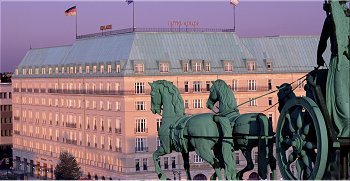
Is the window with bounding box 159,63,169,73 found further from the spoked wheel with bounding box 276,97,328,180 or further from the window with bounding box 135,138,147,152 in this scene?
the spoked wheel with bounding box 276,97,328,180

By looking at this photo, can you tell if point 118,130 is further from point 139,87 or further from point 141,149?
point 139,87

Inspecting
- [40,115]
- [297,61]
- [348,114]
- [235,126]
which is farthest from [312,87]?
[40,115]

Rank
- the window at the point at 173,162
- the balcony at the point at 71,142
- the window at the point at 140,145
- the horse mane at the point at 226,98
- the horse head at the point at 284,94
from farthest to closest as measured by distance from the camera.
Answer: the balcony at the point at 71,142 → the window at the point at 140,145 → the window at the point at 173,162 → the horse mane at the point at 226,98 → the horse head at the point at 284,94

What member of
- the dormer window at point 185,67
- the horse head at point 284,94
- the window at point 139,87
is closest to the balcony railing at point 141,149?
the window at point 139,87

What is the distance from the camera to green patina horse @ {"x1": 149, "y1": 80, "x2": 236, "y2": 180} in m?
35.1

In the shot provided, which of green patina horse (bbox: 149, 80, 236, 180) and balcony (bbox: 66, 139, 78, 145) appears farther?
balcony (bbox: 66, 139, 78, 145)

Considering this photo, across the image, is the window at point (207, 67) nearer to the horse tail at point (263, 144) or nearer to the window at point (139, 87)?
the window at point (139, 87)

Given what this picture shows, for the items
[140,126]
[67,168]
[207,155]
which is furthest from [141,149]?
[207,155]

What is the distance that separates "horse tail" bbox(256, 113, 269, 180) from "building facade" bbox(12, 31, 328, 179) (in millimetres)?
65458

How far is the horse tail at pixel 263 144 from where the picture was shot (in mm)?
32750

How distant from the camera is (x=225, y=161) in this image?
3441 cm

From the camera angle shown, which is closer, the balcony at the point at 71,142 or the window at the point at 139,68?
the window at the point at 139,68

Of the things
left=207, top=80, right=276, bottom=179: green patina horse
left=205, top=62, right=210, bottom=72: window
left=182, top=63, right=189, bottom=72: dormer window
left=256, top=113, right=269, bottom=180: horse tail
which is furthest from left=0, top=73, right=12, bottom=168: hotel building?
left=256, top=113, right=269, bottom=180: horse tail

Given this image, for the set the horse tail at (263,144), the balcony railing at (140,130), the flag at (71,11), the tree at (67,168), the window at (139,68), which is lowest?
the tree at (67,168)
